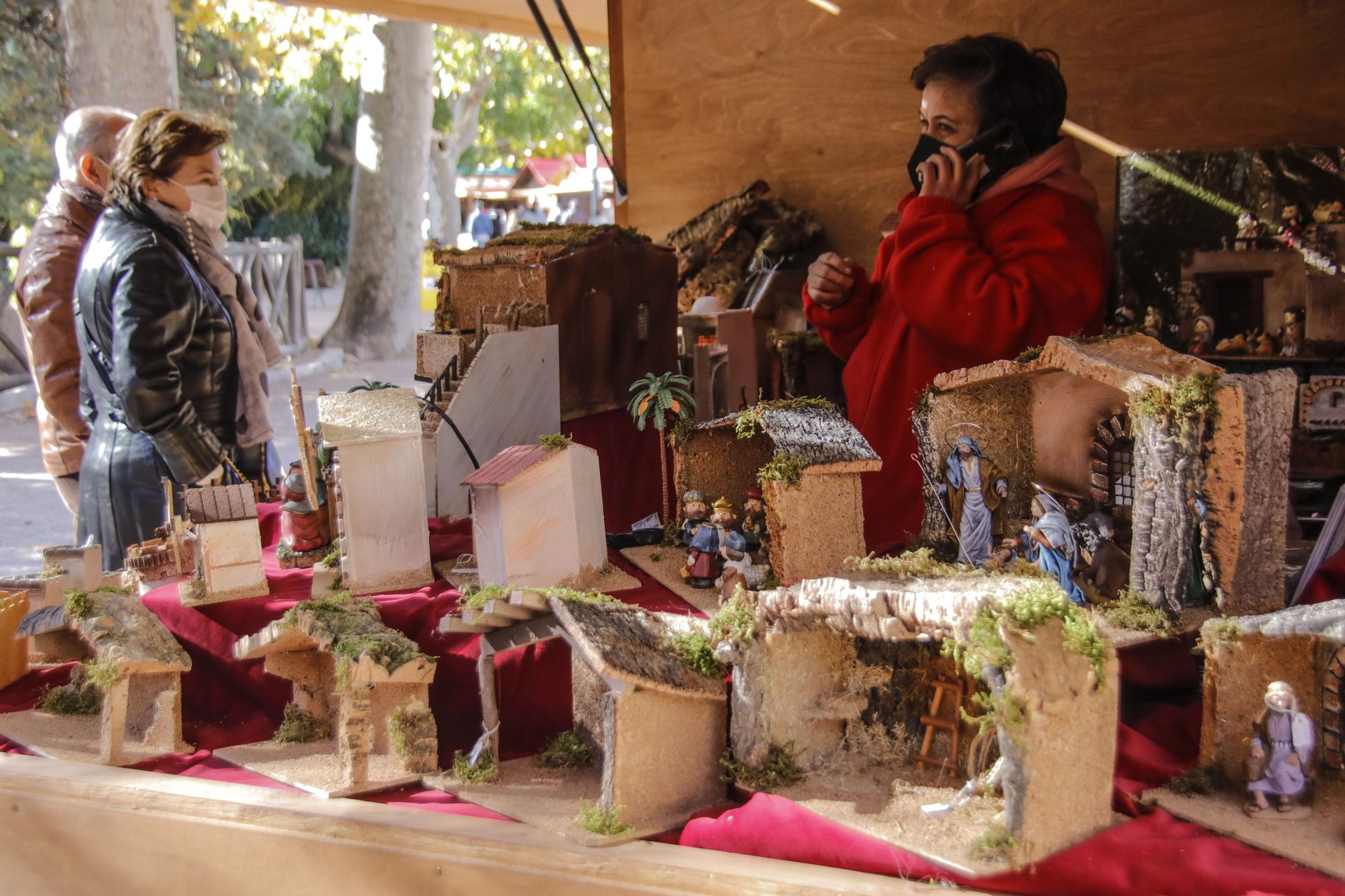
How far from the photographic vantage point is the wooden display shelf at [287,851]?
186 cm

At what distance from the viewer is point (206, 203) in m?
3.57

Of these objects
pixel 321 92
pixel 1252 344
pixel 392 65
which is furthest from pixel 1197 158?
pixel 321 92

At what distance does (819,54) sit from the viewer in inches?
180

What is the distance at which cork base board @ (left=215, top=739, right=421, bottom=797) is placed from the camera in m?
2.24

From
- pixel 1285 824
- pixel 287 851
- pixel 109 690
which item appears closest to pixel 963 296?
pixel 1285 824

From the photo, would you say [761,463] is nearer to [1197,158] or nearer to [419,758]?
[419,758]

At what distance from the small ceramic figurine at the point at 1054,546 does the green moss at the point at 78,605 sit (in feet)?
6.79

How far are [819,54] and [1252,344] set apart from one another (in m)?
2.02

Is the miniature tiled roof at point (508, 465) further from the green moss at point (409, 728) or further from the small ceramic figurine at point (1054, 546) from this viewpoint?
the small ceramic figurine at point (1054, 546)

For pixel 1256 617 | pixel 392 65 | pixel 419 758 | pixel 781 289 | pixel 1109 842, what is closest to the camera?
pixel 1109 842

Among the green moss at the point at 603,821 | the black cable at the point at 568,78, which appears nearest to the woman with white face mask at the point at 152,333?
the black cable at the point at 568,78

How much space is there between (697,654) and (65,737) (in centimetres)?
150

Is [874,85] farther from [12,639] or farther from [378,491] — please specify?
[12,639]

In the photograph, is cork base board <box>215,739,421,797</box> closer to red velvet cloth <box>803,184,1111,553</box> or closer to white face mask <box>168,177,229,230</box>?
red velvet cloth <box>803,184,1111,553</box>
